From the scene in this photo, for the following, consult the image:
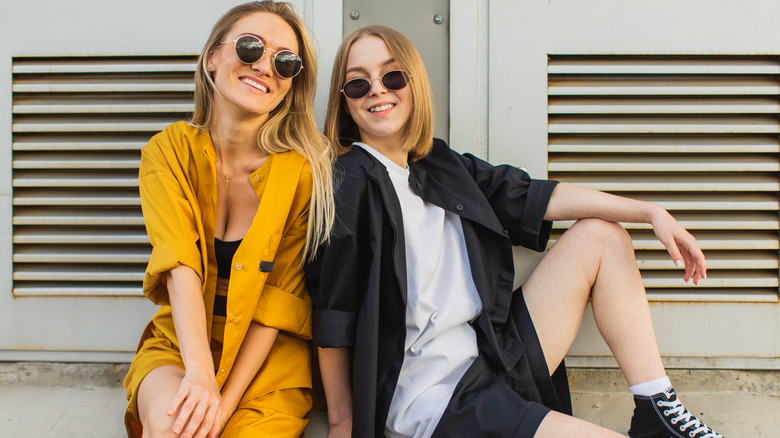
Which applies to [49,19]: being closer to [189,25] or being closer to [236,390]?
[189,25]

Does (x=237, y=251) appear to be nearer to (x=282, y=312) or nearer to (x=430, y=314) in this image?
(x=282, y=312)

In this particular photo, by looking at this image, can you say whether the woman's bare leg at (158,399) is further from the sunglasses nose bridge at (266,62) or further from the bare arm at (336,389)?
the sunglasses nose bridge at (266,62)

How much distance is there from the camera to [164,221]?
1580 millimetres

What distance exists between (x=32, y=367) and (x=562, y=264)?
2057 millimetres

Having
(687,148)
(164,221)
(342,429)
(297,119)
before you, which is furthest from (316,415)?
(687,148)

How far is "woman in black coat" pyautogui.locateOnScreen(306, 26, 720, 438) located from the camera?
158 centimetres

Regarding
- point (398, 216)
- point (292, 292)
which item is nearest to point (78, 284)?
point (292, 292)

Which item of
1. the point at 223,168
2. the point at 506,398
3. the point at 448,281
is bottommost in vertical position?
the point at 506,398

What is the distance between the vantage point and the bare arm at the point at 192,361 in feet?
4.48

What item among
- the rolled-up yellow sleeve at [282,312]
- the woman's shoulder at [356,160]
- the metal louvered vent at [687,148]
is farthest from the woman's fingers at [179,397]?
the metal louvered vent at [687,148]

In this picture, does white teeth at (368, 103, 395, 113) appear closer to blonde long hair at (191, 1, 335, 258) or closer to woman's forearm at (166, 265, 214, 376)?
blonde long hair at (191, 1, 335, 258)

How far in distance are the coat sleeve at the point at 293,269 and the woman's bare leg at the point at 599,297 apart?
762mm

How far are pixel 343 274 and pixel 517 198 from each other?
27.2 inches

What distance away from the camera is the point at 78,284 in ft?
7.13
